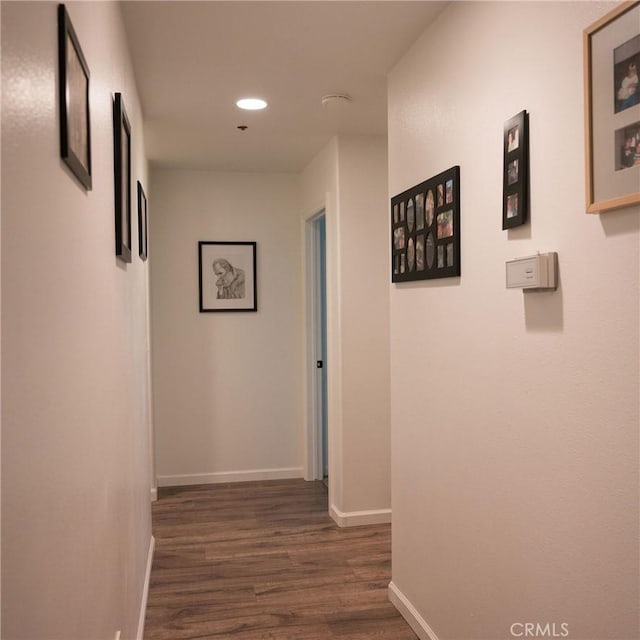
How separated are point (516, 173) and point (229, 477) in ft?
13.3

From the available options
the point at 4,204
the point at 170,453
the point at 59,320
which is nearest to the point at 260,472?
the point at 170,453

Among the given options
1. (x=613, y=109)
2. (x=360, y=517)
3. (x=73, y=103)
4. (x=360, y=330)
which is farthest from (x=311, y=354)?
(x=73, y=103)

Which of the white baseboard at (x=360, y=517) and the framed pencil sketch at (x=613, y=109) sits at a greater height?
the framed pencil sketch at (x=613, y=109)

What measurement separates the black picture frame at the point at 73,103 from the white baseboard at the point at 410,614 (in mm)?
2237

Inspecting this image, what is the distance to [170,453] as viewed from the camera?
5176 mm

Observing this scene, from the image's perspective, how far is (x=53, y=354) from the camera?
1.00m

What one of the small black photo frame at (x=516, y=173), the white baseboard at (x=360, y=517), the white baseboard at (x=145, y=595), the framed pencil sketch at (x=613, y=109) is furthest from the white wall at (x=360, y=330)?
the framed pencil sketch at (x=613, y=109)

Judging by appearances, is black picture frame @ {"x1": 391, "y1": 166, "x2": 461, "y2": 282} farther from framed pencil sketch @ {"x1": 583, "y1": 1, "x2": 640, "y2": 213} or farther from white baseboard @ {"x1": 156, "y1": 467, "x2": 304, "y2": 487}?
white baseboard @ {"x1": 156, "y1": 467, "x2": 304, "y2": 487}

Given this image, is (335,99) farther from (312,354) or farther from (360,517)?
(360,517)

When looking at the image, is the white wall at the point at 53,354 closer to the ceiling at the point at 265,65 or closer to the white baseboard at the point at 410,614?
the ceiling at the point at 265,65

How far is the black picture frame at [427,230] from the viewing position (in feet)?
7.68

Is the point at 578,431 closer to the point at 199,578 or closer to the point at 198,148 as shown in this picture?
the point at 199,578

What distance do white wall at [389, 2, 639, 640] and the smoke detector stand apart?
50 centimetres

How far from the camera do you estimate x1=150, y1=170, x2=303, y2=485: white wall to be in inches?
203
